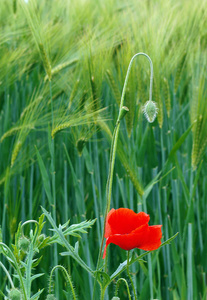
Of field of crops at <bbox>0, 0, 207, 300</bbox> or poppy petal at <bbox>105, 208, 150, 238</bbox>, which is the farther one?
field of crops at <bbox>0, 0, 207, 300</bbox>

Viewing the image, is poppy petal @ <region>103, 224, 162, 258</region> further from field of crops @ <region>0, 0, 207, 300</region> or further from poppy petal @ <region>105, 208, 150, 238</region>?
field of crops @ <region>0, 0, 207, 300</region>

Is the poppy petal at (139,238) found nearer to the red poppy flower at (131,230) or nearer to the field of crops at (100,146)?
the red poppy flower at (131,230)

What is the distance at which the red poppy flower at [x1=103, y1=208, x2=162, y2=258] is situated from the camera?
0.65m

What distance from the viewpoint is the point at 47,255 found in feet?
3.89

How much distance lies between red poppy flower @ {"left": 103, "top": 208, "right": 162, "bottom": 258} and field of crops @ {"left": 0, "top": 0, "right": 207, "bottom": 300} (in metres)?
0.14

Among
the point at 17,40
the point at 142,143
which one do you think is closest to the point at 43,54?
the point at 142,143

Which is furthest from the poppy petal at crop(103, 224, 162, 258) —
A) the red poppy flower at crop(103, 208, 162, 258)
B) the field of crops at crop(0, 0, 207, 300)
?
the field of crops at crop(0, 0, 207, 300)

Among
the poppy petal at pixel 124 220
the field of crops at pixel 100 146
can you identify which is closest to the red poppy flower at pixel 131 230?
the poppy petal at pixel 124 220

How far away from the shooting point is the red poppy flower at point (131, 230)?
0.65m

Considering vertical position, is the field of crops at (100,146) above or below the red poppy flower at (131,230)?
above

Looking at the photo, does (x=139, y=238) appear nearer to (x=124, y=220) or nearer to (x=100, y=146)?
(x=124, y=220)

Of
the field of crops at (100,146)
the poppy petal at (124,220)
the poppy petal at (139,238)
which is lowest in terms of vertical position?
the poppy petal at (139,238)

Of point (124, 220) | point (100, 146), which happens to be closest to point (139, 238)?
point (124, 220)

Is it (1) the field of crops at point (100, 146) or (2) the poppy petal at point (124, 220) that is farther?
(1) the field of crops at point (100, 146)
